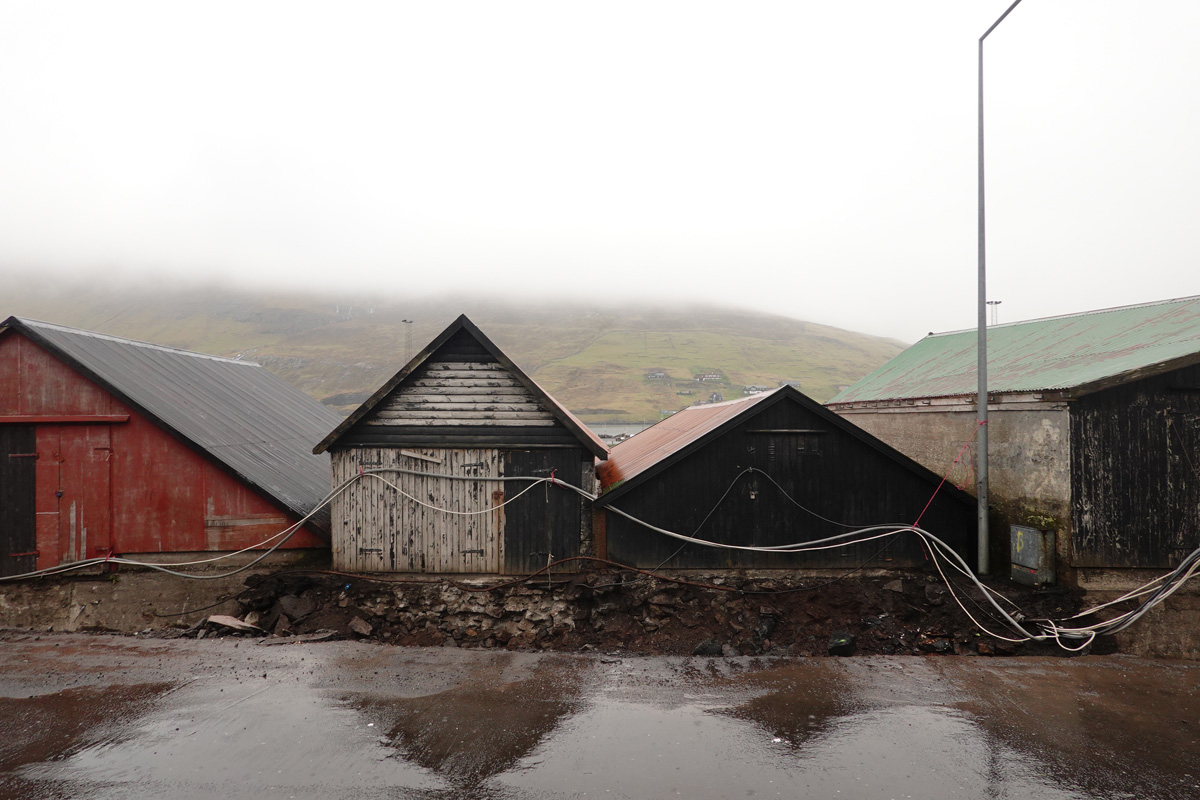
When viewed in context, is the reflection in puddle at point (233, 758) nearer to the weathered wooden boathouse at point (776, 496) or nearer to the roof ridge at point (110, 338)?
the weathered wooden boathouse at point (776, 496)

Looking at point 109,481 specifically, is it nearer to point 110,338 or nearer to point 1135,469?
point 110,338

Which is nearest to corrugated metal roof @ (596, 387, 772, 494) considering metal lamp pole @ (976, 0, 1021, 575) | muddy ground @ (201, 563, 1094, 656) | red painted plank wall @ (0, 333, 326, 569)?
muddy ground @ (201, 563, 1094, 656)

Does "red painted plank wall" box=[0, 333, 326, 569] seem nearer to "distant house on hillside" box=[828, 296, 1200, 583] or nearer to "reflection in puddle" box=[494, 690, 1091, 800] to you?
"reflection in puddle" box=[494, 690, 1091, 800]

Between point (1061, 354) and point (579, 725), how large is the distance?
1417 cm

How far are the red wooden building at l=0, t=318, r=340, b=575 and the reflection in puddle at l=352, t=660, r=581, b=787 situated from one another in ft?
20.6

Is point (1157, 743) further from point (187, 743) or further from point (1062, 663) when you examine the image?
point (187, 743)

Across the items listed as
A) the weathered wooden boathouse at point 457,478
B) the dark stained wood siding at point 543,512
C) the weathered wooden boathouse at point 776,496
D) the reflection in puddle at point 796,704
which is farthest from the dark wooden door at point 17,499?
→ the reflection in puddle at point 796,704

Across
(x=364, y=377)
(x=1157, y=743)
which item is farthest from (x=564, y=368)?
(x=1157, y=743)

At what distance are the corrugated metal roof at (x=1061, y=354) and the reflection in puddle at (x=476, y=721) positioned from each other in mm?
10855

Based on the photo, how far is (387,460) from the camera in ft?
40.8

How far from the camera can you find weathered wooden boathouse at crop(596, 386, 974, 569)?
40.5 feet

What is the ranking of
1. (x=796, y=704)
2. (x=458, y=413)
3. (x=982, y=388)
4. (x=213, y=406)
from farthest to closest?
(x=213, y=406)
(x=458, y=413)
(x=982, y=388)
(x=796, y=704)

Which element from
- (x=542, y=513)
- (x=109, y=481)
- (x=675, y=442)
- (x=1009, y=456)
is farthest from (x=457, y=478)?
(x=1009, y=456)

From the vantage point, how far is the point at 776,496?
40.7ft
